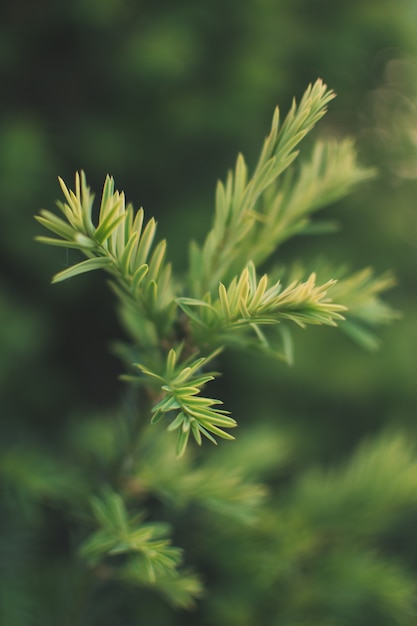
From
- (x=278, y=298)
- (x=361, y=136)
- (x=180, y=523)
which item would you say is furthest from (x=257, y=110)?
(x=278, y=298)

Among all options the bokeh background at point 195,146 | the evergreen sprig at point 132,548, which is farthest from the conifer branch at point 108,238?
the bokeh background at point 195,146

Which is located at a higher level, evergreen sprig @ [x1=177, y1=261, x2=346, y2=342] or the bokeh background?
the bokeh background

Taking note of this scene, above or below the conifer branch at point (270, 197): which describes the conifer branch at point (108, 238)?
below

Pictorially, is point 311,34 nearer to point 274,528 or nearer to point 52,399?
point 52,399

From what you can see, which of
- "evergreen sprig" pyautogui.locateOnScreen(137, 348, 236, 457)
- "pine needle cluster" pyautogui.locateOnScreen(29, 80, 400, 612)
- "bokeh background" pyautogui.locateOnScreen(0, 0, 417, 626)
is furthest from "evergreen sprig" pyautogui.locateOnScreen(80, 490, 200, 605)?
"bokeh background" pyautogui.locateOnScreen(0, 0, 417, 626)

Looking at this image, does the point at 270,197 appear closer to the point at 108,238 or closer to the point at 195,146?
the point at 108,238

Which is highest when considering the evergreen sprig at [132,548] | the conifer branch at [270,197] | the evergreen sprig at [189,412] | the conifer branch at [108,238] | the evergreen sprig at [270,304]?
the conifer branch at [270,197]

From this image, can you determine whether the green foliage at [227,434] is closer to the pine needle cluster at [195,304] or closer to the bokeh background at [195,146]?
the pine needle cluster at [195,304]

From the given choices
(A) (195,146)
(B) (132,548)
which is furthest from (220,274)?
(A) (195,146)

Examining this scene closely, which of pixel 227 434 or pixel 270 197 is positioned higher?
pixel 270 197

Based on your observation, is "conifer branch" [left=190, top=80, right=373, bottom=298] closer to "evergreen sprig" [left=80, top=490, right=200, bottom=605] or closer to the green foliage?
the green foliage
